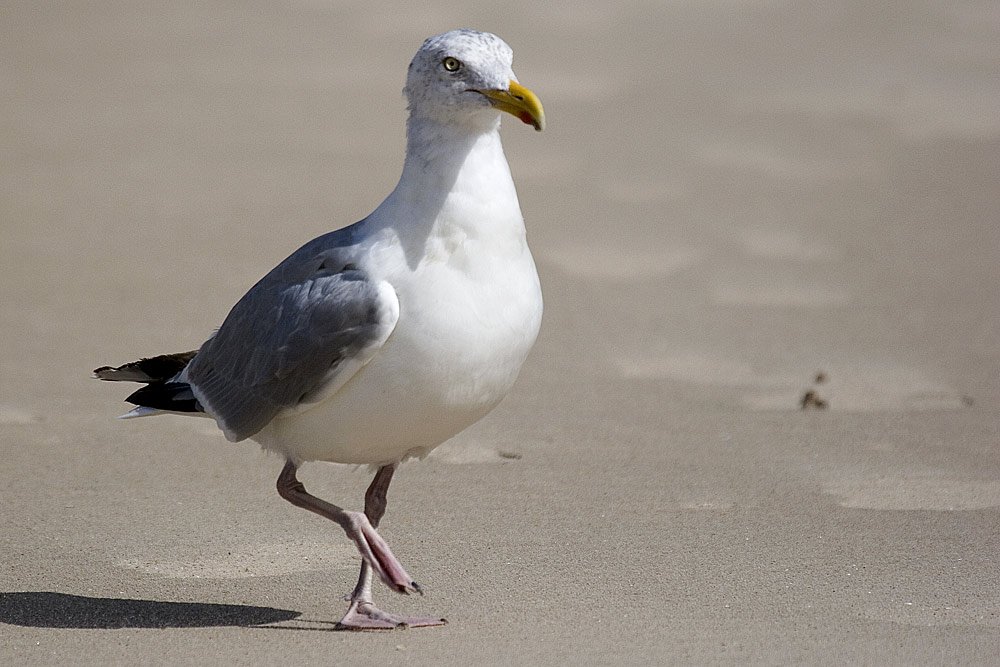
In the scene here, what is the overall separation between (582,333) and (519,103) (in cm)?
403

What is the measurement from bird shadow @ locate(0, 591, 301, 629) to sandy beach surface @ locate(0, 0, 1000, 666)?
0.02 m

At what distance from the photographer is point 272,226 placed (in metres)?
8.91

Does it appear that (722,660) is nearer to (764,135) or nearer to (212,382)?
(212,382)

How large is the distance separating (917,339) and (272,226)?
4103 millimetres

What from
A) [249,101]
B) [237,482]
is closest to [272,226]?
[249,101]

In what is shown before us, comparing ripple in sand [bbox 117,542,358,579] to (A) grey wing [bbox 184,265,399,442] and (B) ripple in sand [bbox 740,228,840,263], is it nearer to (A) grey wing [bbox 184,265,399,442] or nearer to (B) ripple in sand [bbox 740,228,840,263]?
(A) grey wing [bbox 184,265,399,442]

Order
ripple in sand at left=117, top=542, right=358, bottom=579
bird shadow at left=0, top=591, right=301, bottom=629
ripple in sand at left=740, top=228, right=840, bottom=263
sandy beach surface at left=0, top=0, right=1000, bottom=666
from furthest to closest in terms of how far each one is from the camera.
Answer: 1. ripple in sand at left=740, top=228, right=840, bottom=263
2. ripple in sand at left=117, top=542, right=358, bottom=579
3. sandy beach surface at left=0, top=0, right=1000, bottom=666
4. bird shadow at left=0, top=591, right=301, bottom=629

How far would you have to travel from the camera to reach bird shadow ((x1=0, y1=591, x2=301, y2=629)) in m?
4.02

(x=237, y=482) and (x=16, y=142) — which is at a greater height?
(x=16, y=142)

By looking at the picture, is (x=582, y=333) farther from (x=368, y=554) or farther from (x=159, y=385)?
(x=368, y=554)

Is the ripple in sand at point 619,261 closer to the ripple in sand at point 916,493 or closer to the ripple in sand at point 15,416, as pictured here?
the ripple in sand at point 916,493

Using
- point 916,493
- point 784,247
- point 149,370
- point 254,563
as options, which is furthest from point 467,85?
point 784,247

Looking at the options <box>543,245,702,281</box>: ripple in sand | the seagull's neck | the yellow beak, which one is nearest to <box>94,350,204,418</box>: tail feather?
the seagull's neck

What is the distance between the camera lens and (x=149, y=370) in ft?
15.3
